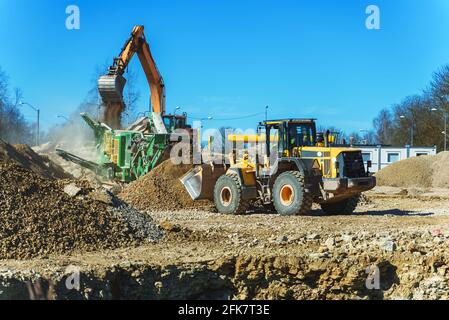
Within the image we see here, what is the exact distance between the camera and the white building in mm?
46281

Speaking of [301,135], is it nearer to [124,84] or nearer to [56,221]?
[56,221]

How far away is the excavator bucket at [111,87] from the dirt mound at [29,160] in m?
3.50

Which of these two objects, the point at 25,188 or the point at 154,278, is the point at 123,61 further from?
the point at 154,278

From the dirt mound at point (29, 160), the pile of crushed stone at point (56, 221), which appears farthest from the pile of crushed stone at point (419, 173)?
the pile of crushed stone at point (56, 221)

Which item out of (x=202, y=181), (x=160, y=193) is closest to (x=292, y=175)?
(x=202, y=181)

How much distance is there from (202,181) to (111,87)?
19.4 ft

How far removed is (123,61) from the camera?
68.9 feet

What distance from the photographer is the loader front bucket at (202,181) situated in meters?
16.0

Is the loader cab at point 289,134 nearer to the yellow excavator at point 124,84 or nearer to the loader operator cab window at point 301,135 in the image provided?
the loader operator cab window at point 301,135

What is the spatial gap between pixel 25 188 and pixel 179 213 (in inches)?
213

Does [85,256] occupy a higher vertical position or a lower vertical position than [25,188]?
lower

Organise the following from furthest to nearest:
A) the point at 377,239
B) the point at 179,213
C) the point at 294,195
A: the point at 179,213, the point at 294,195, the point at 377,239
